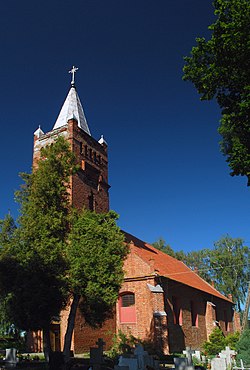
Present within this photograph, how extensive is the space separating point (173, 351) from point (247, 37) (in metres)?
19.3

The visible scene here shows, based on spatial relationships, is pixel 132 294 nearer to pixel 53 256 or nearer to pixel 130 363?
pixel 53 256

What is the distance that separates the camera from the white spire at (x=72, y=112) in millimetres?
28594

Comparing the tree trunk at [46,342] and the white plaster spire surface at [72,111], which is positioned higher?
the white plaster spire surface at [72,111]

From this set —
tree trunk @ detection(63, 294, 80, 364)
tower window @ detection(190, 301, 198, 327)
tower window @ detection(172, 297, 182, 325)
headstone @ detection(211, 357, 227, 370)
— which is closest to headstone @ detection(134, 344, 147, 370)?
headstone @ detection(211, 357, 227, 370)

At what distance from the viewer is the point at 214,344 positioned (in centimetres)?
2656

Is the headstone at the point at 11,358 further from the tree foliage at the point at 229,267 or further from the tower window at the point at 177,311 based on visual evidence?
the tree foliage at the point at 229,267

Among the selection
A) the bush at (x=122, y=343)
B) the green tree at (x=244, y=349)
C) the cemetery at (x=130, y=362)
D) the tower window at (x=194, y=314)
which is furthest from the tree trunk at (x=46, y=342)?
the tower window at (x=194, y=314)

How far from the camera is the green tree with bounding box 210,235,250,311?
48.5m

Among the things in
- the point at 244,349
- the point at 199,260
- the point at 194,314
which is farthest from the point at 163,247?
the point at 244,349

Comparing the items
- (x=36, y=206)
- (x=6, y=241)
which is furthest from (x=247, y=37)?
(x=6, y=241)

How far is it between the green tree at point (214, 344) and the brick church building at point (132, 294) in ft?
2.65

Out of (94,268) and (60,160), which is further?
(60,160)

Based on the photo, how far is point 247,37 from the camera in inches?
493

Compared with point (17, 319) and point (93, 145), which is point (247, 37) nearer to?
point (17, 319)
